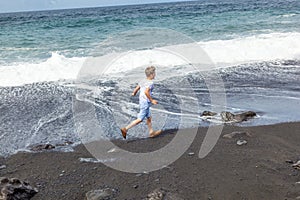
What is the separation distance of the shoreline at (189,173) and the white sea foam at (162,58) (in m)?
6.16

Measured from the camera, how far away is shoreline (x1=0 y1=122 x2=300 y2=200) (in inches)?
149

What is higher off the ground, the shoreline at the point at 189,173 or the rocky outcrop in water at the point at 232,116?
the shoreline at the point at 189,173

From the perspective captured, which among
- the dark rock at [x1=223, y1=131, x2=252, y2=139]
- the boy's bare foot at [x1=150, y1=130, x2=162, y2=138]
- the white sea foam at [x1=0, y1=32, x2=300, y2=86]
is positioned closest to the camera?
the dark rock at [x1=223, y1=131, x2=252, y2=139]

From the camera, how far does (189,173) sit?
4223mm

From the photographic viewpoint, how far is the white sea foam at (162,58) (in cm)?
1103

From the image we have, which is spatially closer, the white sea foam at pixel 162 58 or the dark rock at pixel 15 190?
the dark rock at pixel 15 190

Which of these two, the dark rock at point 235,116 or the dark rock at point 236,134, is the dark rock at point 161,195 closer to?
the dark rock at point 236,134

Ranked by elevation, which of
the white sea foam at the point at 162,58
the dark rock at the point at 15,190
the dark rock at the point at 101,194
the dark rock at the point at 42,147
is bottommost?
Answer: the white sea foam at the point at 162,58

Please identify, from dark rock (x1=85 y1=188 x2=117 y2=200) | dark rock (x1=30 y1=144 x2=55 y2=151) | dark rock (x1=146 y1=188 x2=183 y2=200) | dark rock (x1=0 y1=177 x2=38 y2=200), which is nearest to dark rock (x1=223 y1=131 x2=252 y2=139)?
dark rock (x1=146 y1=188 x2=183 y2=200)

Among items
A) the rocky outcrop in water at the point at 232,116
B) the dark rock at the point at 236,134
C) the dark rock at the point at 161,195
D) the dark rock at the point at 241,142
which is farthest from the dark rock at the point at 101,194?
the rocky outcrop in water at the point at 232,116

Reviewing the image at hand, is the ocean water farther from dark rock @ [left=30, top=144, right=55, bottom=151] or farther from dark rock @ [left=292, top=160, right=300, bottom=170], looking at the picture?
dark rock @ [left=292, top=160, right=300, bottom=170]

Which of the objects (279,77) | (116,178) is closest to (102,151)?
(116,178)

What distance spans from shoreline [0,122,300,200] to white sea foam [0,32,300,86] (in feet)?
20.2

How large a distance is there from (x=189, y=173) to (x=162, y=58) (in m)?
9.47
